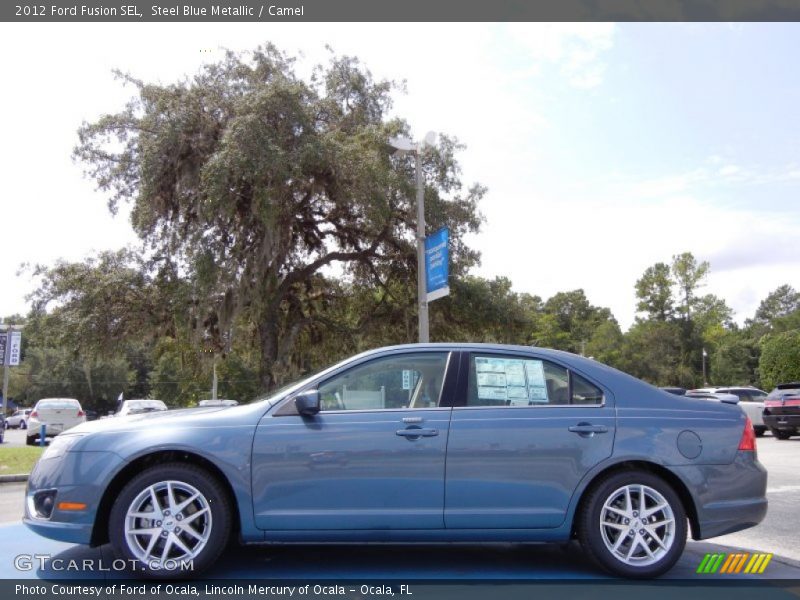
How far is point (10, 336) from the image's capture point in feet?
60.7

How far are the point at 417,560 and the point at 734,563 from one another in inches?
94.0

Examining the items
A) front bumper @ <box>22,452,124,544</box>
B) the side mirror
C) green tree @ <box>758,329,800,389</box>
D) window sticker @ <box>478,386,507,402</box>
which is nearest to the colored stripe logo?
window sticker @ <box>478,386,507,402</box>

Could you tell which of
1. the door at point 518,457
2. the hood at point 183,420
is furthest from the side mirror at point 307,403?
the door at point 518,457

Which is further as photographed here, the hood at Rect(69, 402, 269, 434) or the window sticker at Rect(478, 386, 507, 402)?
the window sticker at Rect(478, 386, 507, 402)

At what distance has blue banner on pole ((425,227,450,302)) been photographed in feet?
42.0

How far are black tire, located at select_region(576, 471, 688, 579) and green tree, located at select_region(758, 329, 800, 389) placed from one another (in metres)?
35.9

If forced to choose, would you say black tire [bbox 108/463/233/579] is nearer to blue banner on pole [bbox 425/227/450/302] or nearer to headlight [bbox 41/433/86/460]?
headlight [bbox 41/433/86/460]

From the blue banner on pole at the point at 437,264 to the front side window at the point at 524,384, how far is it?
751cm

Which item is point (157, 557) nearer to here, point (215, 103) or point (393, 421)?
point (393, 421)

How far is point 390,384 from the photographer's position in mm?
4969

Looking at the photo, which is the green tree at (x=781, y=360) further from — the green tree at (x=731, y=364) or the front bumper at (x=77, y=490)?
the front bumper at (x=77, y=490)

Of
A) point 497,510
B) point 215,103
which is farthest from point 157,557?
point 215,103

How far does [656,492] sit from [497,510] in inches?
43.4

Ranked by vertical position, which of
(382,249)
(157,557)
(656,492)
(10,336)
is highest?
(382,249)
